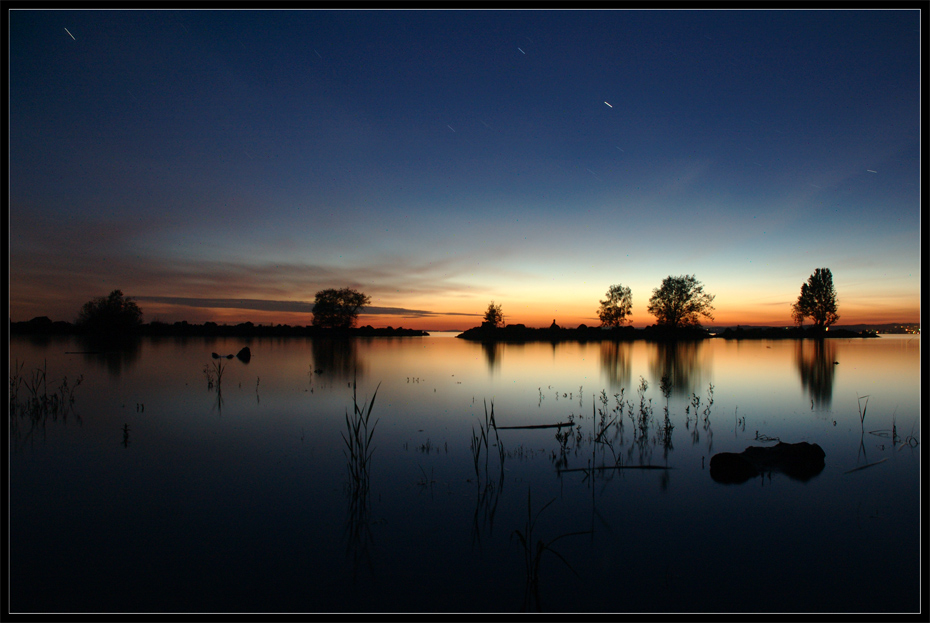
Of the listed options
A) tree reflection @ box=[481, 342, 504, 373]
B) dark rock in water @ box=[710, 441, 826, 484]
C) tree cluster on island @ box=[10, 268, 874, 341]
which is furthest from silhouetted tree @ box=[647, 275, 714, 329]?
dark rock in water @ box=[710, 441, 826, 484]

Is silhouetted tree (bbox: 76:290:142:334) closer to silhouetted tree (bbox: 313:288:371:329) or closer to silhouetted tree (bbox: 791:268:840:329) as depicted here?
silhouetted tree (bbox: 313:288:371:329)

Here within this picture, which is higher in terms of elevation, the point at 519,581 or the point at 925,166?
the point at 925,166

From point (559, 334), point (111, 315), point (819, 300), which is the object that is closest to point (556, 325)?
point (559, 334)

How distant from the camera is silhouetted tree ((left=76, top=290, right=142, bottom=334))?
6844 cm

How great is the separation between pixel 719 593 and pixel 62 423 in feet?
47.2

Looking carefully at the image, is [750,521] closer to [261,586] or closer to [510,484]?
[510,484]

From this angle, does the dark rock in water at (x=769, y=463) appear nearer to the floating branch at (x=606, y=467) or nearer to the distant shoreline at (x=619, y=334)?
the floating branch at (x=606, y=467)

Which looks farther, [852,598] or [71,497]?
[71,497]

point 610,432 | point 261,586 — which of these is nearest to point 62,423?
point 261,586

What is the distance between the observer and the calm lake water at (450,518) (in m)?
4.20

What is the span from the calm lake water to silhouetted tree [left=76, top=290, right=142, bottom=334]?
7429 cm

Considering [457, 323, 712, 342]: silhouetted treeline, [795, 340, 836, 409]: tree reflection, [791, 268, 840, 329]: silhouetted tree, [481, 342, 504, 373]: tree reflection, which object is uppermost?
[791, 268, 840, 329]: silhouetted tree

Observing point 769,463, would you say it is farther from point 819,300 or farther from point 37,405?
point 819,300

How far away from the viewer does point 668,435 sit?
9336 millimetres
